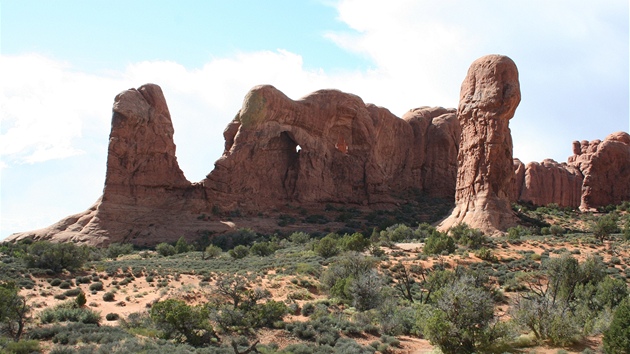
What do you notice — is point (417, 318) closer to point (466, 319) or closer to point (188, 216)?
point (466, 319)

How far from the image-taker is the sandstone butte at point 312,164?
45000 mm

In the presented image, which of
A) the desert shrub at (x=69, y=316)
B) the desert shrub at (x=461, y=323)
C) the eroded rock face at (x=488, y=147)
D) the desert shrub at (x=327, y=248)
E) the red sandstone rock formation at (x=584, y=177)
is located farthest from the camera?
the red sandstone rock formation at (x=584, y=177)

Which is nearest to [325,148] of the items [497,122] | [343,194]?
[343,194]

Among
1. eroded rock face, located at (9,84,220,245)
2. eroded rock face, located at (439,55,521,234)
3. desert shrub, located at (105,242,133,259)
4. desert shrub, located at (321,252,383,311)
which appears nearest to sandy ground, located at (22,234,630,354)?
desert shrub, located at (321,252,383,311)

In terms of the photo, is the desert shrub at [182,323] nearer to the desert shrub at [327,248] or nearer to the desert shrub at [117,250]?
the desert shrub at [327,248]

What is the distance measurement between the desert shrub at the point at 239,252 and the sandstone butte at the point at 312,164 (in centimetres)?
819

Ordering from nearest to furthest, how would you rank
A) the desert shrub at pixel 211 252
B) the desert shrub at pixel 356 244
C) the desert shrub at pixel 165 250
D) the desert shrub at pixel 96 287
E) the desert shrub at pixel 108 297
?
the desert shrub at pixel 108 297 → the desert shrub at pixel 96 287 → the desert shrub at pixel 356 244 → the desert shrub at pixel 211 252 → the desert shrub at pixel 165 250

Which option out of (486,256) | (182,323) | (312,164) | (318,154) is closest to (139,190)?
(312,164)

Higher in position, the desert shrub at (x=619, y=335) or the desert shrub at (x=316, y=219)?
the desert shrub at (x=316, y=219)

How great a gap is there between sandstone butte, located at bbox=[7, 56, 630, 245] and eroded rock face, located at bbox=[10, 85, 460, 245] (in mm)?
94

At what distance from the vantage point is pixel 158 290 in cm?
2911

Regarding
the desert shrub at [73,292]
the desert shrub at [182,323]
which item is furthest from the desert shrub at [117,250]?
the desert shrub at [182,323]

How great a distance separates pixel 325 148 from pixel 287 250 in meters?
19.2

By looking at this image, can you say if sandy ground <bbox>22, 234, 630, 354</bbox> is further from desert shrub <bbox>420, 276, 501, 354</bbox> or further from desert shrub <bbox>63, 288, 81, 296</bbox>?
desert shrub <bbox>420, 276, 501, 354</bbox>
